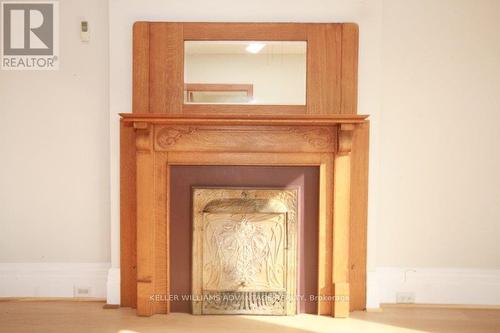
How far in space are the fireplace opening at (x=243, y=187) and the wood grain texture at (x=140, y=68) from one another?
0.47 metres

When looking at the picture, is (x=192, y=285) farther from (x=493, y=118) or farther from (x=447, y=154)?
(x=493, y=118)

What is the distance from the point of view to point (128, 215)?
276 centimetres

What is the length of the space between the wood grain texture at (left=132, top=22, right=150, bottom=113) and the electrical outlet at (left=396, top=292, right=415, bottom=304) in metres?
2.04

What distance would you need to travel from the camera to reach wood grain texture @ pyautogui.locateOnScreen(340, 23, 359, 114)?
8.75 feet

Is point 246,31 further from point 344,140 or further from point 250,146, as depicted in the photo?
point 344,140

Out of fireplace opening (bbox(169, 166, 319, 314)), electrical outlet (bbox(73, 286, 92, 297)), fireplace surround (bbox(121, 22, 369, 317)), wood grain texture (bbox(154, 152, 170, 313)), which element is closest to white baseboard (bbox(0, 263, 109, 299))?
electrical outlet (bbox(73, 286, 92, 297))

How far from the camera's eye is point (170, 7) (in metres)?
2.73

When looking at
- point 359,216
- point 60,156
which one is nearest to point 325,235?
point 359,216

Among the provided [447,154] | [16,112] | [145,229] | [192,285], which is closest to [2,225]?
[16,112]

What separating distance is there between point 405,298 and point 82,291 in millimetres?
2161

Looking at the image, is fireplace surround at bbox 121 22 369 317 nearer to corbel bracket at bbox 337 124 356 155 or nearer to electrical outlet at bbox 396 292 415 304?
corbel bracket at bbox 337 124 356 155

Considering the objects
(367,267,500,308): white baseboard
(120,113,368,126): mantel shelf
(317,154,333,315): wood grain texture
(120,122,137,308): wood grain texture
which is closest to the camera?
(120,113,368,126): mantel shelf

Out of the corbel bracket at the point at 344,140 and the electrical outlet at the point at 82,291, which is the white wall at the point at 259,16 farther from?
the electrical outlet at the point at 82,291

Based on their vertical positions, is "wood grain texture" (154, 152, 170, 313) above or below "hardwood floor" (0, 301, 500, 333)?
above
